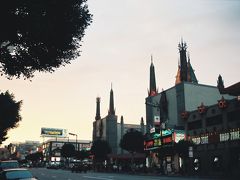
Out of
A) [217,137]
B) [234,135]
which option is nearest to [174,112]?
[217,137]

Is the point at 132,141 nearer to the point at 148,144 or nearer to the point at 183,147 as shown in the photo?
the point at 148,144

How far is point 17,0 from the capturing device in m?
12.4

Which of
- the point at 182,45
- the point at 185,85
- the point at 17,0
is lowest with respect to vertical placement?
the point at 17,0

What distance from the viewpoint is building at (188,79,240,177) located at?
5053cm

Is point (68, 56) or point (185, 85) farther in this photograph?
point (185, 85)

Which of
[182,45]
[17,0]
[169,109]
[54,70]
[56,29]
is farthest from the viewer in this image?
[182,45]

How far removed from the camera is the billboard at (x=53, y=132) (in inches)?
5902

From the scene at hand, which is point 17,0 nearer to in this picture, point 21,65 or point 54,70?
point 21,65

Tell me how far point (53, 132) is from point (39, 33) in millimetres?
142366

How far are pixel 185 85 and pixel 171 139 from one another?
13119mm

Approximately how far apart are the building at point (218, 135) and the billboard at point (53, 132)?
9978 centimetres

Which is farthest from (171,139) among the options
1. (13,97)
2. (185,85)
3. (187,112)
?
(13,97)

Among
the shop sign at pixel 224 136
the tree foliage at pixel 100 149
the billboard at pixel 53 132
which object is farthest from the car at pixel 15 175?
the billboard at pixel 53 132

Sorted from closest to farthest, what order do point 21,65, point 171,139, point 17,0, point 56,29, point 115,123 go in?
point 17,0, point 56,29, point 21,65, point 171,139, point 115,123
